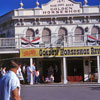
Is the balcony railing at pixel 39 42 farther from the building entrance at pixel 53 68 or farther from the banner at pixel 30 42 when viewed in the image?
the building entrance at pixel 53 68

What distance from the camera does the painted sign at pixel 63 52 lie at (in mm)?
18984

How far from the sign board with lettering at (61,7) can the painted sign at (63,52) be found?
4.26 metres

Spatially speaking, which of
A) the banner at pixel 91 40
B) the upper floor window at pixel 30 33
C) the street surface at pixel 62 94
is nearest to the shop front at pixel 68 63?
the banner at pixel 91 40

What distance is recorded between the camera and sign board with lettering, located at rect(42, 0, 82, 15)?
21.5 metres

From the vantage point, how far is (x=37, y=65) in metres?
22.1

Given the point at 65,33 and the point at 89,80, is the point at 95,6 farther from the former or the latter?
the point at 89,80

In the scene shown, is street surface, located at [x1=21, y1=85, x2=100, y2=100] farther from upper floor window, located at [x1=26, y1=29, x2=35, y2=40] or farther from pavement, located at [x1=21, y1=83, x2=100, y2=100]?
upper floor window, located at [x1=26, y1=29, x2=35, y2=40]

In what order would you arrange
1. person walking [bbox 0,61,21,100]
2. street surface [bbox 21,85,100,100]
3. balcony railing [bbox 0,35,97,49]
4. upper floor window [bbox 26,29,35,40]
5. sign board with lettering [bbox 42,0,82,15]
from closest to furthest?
person walking [bbox 0,61,21,100] → street surface [bbox 21,85,100,100] → balcony railing [bbox 0,35,97,49] → sign board with lettering [bbox 42,0,82,15] → upper floor window [bbox 26,29,35,40]

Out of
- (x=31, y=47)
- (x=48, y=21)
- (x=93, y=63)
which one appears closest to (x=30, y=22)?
(x=48, y=21)

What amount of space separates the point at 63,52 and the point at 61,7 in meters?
4.97

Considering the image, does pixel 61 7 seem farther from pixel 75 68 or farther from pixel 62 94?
pixel 62 94

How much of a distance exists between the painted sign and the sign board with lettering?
4260 millimetres

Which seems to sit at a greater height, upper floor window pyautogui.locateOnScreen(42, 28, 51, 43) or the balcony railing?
upper floor window pyautogui.locateOnScreen(42, 28, 51, 43)

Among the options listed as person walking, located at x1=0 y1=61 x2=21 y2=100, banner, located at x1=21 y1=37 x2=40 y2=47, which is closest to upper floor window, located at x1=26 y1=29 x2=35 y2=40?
banner, located at x1=21 y1=37 x2=40 y2=47
